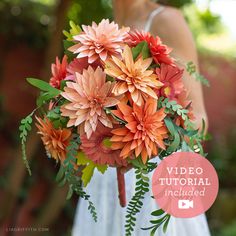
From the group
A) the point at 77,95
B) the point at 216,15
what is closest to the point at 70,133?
the point at 77,95

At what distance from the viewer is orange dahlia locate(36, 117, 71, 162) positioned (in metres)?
1.21

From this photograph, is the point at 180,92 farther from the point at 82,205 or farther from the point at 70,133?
the point at 82,205

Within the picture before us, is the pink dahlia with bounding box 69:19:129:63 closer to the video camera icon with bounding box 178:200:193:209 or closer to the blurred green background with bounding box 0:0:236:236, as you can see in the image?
the video camera icon with bounding box 178:200:193:209

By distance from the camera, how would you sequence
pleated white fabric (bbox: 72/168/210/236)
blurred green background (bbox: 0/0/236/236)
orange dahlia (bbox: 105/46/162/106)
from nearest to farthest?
1. orange dahlia (bbox: 105/46/162/106)
2. pleated white fabric (bbox: 72/168/210/236)
3. blurred green background (bbox: 0/0/236/236)

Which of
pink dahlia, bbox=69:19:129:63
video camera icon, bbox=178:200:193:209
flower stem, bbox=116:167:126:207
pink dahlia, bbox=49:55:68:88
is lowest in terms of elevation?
video camera icon, bbox=178:200:193:209

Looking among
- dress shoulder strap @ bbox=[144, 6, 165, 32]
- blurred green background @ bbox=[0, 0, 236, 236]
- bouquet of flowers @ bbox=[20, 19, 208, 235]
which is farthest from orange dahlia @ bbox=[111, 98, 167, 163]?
blurred green background @ bbox=[0, 0, 236, 236]

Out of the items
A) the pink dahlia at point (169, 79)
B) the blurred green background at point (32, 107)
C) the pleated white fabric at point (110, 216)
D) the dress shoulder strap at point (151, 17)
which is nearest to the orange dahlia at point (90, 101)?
the pink dahlia at point (169, 79)

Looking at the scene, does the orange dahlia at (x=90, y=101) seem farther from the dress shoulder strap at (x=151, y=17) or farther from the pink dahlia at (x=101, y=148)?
the dress shoulder strap at (x=151, y=17)

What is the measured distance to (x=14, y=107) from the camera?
187 inches

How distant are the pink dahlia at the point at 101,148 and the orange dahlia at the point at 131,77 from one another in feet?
0.33

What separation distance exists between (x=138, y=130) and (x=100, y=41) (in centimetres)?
22

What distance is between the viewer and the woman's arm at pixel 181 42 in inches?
59.3

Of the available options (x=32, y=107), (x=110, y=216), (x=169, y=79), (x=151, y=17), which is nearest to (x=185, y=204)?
(x=169, y=79)

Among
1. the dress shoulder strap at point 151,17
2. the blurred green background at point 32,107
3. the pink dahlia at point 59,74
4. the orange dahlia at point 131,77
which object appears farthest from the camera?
the blurred green background at point 32,107
